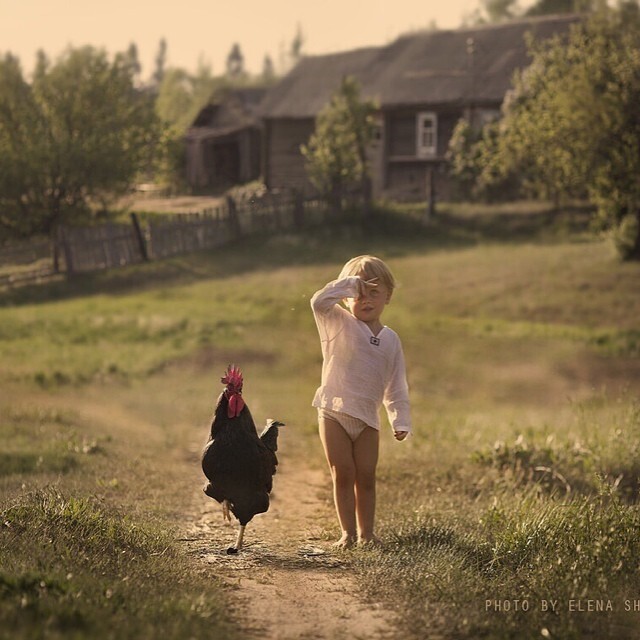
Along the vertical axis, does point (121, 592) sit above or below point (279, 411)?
above

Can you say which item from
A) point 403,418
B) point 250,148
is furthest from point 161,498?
point 250,148

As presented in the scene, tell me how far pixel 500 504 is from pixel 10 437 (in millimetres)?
5427

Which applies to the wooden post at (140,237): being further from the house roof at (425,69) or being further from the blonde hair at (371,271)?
the house roof at (425,69)

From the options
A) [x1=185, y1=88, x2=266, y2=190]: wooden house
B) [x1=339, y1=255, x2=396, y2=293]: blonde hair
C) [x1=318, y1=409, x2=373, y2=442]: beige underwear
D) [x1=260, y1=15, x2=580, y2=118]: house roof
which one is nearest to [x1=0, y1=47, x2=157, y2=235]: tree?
[x1=185, y1=88, x2=266, y2=190]: wooden house

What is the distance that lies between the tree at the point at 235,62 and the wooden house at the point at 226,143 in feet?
256

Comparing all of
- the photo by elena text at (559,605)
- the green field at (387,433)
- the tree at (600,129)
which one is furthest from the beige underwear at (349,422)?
the tree at (600,129)

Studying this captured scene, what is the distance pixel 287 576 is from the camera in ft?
17.7

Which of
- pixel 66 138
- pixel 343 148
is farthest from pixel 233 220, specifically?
pixel 343 148

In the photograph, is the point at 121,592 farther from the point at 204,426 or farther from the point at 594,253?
the point at 594,253

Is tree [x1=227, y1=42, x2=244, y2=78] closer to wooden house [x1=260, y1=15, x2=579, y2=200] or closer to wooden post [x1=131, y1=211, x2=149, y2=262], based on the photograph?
wooden house [x1=260, y1=15, x2=579, y2=200]

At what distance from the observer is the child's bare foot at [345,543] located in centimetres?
619

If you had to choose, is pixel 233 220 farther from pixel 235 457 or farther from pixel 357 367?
pixel 235 457

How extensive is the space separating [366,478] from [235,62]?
431 ft

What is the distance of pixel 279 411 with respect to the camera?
13.3 metres
